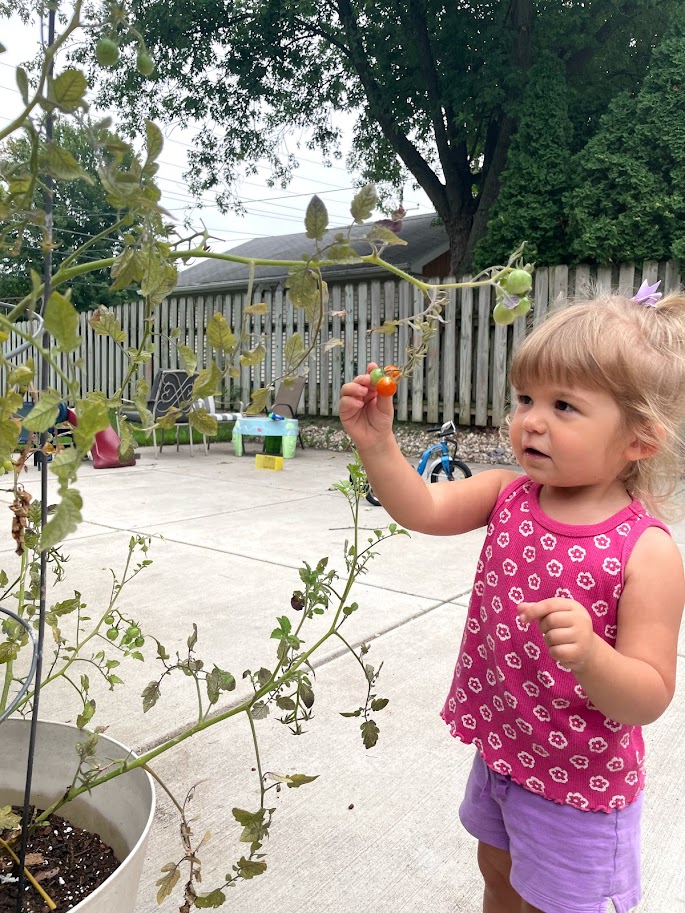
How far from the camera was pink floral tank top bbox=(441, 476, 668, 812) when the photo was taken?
1092 mm

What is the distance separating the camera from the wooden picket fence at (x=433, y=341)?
301 inches

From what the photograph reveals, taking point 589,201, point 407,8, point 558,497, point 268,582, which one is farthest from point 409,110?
point 558,497

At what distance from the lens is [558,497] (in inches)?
47.4

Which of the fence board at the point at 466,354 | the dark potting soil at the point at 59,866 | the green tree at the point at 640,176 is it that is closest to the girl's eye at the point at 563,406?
the dark potting soil at the point at 59,866

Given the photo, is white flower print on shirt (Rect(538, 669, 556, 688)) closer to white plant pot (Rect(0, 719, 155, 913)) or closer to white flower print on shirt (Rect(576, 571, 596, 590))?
white flower print on shirt (Rect(576, 571, 596, 590))

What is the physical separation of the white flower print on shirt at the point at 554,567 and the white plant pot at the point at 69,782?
2.21 ft

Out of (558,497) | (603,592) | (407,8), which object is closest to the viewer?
(603,592)

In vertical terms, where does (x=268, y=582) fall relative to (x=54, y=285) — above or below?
below

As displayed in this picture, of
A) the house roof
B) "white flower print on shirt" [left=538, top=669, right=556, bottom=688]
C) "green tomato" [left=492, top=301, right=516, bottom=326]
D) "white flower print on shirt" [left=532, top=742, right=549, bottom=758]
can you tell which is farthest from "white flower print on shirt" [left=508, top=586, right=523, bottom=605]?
the house roof

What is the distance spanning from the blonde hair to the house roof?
9.59 meters

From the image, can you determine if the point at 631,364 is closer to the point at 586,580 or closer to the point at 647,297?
the point at 647,297

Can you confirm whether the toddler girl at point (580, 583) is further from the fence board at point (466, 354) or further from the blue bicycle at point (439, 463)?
the fence board at point (466, 354)

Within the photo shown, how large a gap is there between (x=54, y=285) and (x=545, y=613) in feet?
2.38

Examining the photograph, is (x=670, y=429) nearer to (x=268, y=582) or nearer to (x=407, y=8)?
(x=268, y=582)
